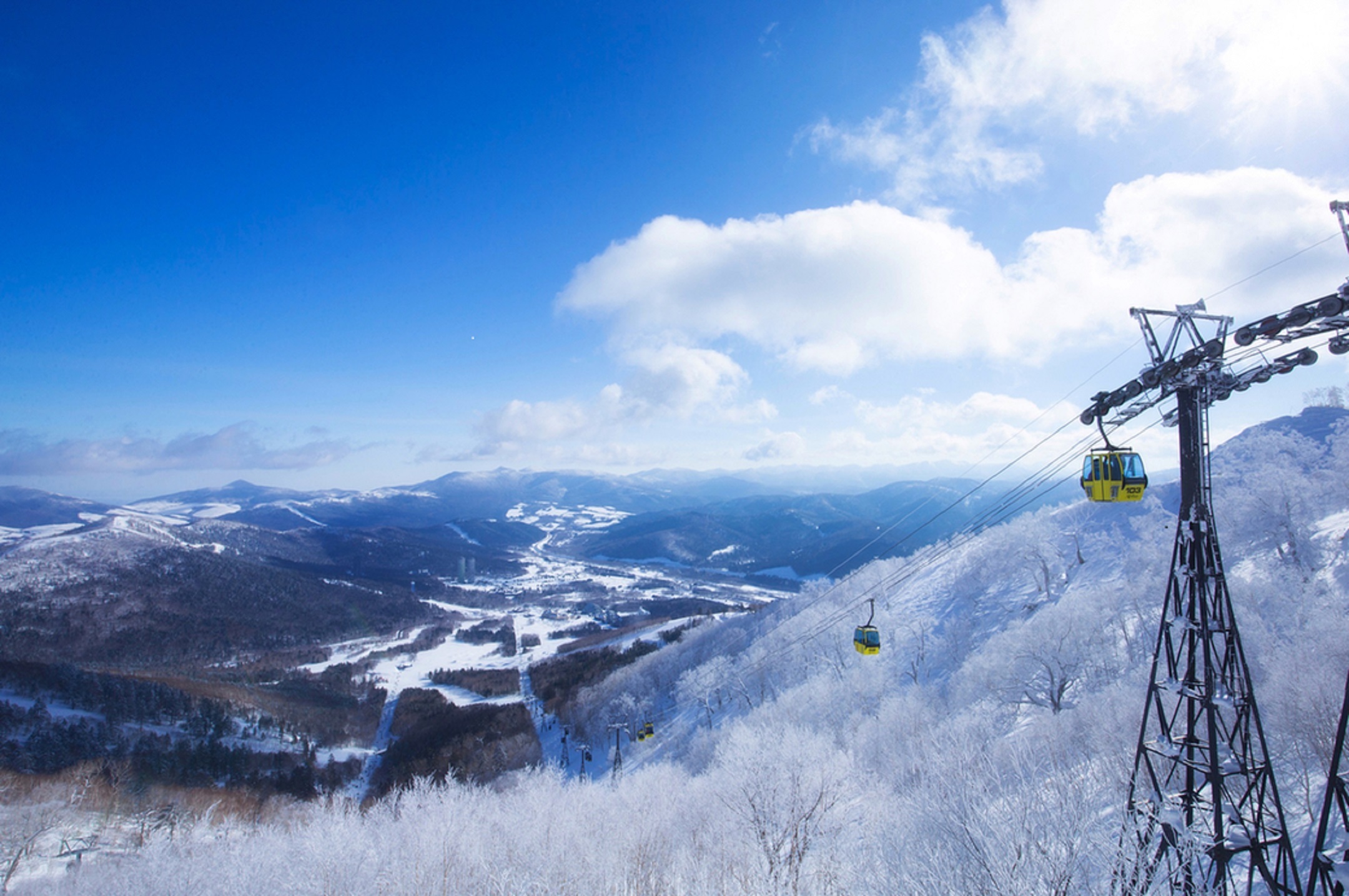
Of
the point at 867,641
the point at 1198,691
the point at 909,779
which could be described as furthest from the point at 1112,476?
the point at 909,779

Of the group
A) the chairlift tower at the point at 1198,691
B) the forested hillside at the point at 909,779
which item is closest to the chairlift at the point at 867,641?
the forested hillside at the point at 909,779

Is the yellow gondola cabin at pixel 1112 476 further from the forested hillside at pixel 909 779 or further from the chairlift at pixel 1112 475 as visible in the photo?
the forested hillside at pixel 909 779

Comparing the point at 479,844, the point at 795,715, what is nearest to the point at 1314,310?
the point at 479,844

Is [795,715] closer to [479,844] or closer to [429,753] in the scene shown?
[479,844]


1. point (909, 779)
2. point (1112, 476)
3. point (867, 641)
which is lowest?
point (909, 779)

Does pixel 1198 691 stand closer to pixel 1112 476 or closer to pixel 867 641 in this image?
pixel 1112 476

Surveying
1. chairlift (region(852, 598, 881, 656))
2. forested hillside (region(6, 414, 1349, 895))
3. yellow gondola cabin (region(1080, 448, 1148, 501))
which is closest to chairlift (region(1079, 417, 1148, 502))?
yellow gondola cabin (region(1080, 448, 1148, 501))

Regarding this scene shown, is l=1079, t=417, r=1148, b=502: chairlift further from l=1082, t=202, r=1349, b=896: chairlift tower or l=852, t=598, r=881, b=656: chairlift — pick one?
l=852, t=598, r=881, b=656: chairlift
